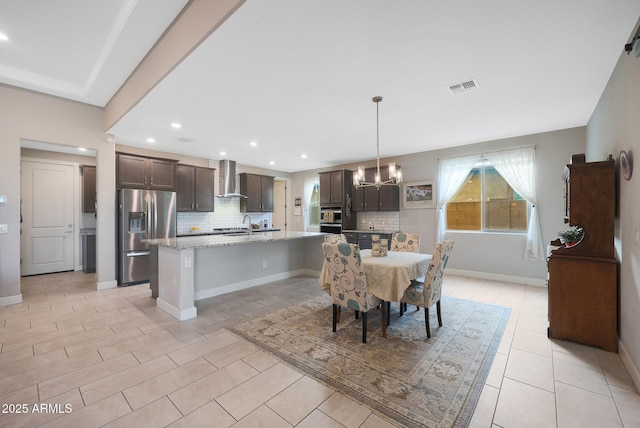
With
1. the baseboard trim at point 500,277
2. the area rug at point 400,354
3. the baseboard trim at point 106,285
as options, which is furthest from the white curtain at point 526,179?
the baseboard trim at point 106,285

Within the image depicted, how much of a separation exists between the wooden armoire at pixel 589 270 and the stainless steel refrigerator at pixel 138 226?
593 centimetres

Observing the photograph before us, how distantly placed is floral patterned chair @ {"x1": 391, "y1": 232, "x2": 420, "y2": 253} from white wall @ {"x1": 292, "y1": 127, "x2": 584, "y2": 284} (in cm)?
202

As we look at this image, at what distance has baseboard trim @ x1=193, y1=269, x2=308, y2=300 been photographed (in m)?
4.03

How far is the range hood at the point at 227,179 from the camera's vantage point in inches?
271

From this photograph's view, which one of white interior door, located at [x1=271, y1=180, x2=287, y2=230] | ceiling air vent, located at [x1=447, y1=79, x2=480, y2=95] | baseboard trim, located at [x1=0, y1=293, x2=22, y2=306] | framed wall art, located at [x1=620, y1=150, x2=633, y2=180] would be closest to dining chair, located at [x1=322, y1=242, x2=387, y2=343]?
ceiling air vent, located at [x1=447, y1=79, x2=480, y2=95]

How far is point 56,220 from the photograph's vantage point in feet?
19.4

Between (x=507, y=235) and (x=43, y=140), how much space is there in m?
7.75

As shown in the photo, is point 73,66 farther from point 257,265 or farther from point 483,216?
point 483,216

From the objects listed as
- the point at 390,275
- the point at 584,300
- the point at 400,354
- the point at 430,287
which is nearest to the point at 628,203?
the point at 584,300

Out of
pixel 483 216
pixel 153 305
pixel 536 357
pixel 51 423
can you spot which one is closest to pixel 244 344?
pixel 51 423

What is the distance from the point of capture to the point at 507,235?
511 centimetres

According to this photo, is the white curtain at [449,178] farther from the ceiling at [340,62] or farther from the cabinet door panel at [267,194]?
the cabinet door panel at [267,194]

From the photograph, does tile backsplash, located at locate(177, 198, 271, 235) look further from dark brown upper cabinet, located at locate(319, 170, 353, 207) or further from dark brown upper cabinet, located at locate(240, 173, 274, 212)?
dark brown upper cabinet, located at locate(319, 170, 353, 207)

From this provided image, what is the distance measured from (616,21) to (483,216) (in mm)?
3865
